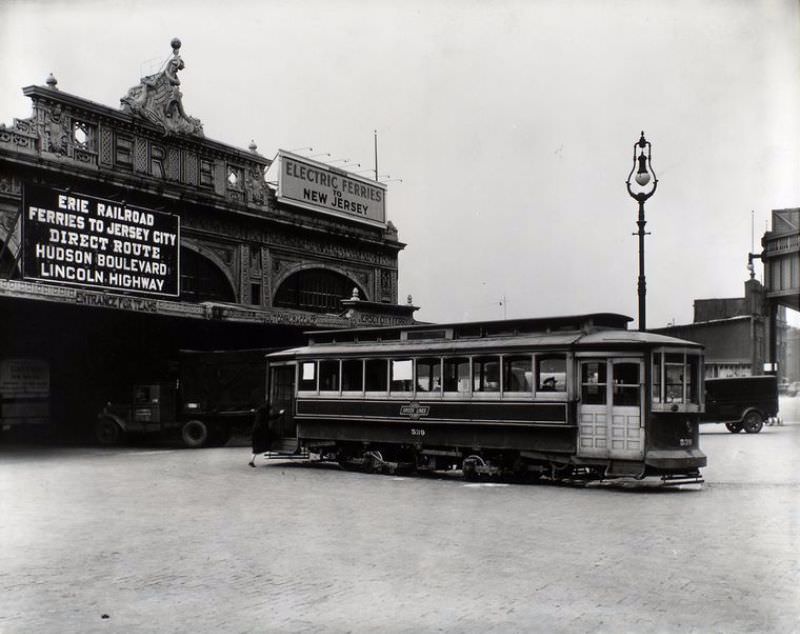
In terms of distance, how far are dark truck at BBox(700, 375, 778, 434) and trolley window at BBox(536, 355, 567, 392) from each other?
16966mm

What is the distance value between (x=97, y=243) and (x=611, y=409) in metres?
16.9

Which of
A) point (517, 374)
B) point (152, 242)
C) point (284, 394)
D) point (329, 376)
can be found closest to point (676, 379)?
point (517, 374)

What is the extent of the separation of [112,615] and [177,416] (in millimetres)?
19447

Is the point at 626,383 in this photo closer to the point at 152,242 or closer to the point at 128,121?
the point at 152,242

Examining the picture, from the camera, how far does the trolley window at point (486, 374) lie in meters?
15.4

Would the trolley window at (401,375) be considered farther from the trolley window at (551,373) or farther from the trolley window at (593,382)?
the trolley window at (593,382)

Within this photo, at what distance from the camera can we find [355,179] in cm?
3878

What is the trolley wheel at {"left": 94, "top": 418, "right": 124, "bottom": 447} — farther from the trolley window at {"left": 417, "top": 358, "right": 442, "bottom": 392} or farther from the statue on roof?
the trolley window at {"left": 417, "top": 358, "right": 442, "bottom": 392}

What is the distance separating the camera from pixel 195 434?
25.1m

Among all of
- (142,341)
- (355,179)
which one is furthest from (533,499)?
(355,179)

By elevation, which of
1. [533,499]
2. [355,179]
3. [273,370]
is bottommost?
[533,499]

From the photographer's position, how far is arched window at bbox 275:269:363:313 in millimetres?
36594

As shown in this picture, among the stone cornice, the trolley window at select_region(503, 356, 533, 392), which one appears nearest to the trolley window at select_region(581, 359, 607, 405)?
the trolley window at select_region(503, 356, 533, 392)

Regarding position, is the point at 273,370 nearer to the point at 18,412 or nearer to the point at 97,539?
the point at 97,539
